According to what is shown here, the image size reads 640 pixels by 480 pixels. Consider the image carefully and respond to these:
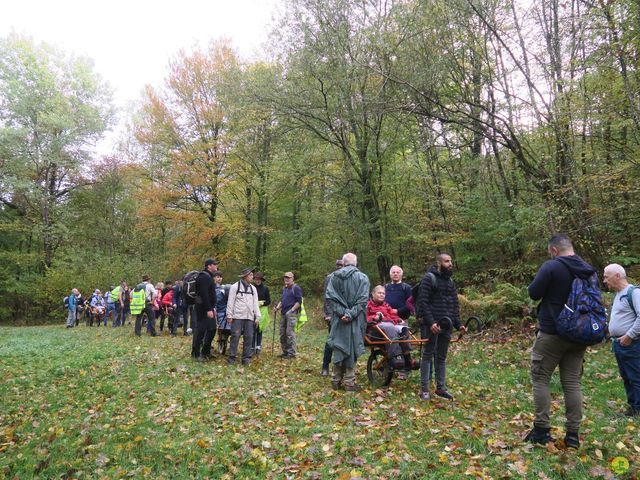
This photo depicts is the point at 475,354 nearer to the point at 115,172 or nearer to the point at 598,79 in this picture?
the point at 598,79

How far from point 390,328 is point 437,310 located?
88 cm

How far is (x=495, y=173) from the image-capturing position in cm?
1416

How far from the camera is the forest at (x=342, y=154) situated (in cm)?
1041

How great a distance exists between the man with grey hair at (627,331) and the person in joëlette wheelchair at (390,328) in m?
2.66

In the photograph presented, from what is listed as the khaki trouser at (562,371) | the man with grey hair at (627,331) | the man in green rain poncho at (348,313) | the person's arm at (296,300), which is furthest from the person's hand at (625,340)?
the person's arm at (296,300)

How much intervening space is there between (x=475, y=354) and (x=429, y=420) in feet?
15.0

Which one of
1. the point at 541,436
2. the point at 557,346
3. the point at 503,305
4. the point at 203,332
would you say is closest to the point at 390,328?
the point at 541,436

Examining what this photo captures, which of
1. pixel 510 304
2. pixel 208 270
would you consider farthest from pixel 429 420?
pixel 510 304

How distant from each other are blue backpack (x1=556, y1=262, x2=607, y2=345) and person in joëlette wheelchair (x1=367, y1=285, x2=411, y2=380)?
284 centimetres

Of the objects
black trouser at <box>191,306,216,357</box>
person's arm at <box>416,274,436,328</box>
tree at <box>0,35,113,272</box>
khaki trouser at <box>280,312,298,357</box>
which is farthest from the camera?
tree at <box>0,35,113,272</box>

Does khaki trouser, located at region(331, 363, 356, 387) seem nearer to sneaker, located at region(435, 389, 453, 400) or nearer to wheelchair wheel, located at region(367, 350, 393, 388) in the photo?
wheelchair wheel, located at region(367, 350, 393, 388)

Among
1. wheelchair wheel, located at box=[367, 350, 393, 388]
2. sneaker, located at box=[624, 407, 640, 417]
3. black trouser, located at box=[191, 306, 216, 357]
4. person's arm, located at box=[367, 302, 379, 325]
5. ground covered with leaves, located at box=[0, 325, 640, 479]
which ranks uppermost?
person's arm, located at box=[367, 302, 379, 325]

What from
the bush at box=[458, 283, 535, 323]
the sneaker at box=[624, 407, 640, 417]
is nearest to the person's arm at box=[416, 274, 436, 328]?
the sneaker at box=[624, 407, 640, 417]

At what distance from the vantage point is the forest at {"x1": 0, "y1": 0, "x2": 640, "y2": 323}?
10406mm
